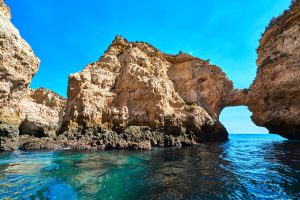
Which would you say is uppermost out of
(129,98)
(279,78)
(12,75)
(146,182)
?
(279,78)

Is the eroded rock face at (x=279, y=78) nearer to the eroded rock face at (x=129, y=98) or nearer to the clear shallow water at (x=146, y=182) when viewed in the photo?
the eroded rock face at (x=129, y=98)

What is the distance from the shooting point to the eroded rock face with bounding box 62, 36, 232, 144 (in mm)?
23656

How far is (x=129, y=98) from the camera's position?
25812 mm

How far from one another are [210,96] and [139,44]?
14.4 m

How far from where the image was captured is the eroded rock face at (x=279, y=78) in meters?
25.5

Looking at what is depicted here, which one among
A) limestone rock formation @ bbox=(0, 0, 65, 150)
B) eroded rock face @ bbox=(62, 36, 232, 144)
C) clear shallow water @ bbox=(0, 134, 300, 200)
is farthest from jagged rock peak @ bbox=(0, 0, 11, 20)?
clear shallow water @ bbox=(0, 134, 300, 200)

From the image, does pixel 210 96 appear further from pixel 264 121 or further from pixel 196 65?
pixel 264 121

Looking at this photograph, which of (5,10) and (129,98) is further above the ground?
(5,10)

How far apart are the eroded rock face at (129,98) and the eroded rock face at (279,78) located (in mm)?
7375

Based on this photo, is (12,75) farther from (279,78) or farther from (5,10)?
(279,78)

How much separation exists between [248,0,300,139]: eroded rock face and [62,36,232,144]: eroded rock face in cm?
737

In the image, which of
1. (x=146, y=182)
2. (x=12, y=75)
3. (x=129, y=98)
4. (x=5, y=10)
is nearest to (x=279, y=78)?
(x=129, y=98)

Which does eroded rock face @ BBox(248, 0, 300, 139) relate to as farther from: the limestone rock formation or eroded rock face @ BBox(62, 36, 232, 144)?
the limestone rock formation

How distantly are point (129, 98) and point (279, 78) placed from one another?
19.5 metres
